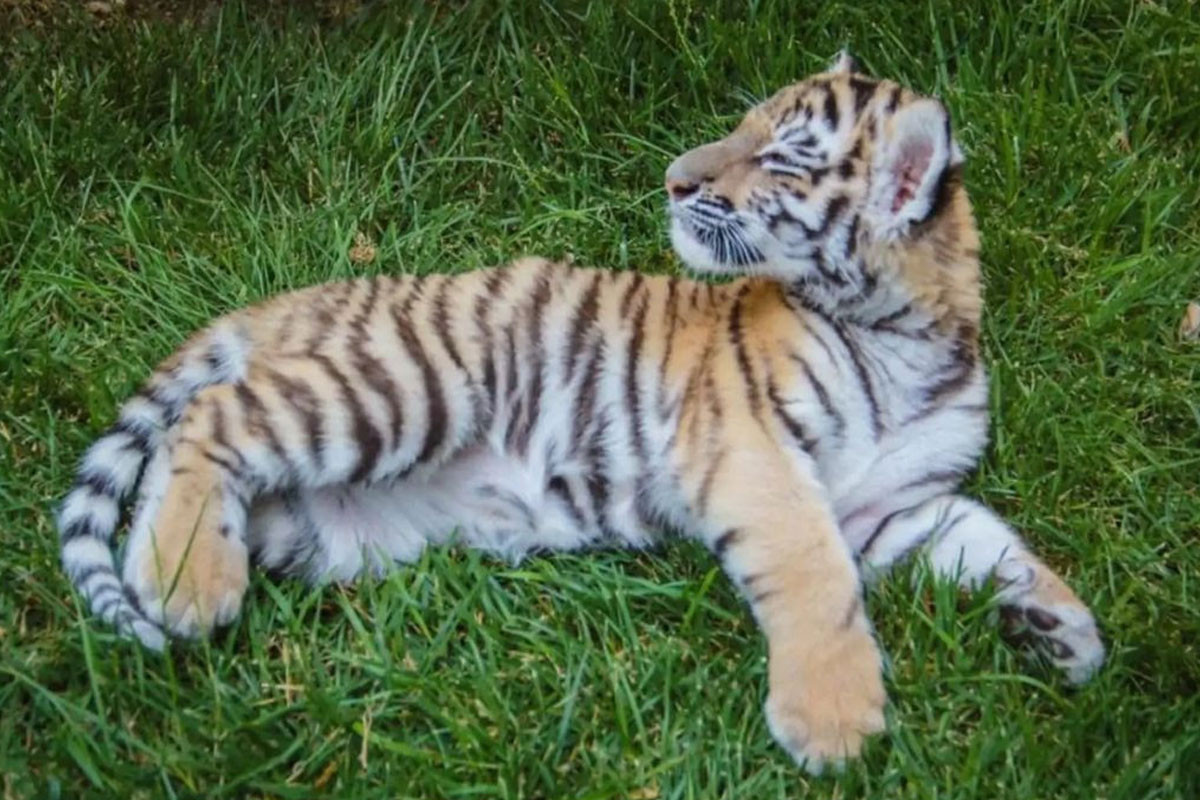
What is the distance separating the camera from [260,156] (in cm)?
407

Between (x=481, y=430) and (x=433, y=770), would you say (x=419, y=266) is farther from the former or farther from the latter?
(x=433, y=770)

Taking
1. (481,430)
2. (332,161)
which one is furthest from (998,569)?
(332,161)

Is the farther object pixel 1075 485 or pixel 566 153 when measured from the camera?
pixel 566 153

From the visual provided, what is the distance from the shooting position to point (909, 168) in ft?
10.2

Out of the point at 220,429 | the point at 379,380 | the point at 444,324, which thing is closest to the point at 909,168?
the point at 444,324

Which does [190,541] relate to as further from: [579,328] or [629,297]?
[629,297]

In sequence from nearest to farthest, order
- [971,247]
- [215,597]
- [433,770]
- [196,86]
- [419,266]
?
[433,770] → [215,597] → [971,247] → [419,266] → [196,86]

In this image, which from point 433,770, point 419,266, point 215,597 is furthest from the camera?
point 419,266

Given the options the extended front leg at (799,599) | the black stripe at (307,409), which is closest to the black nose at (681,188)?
the extended front leg at (799,599)

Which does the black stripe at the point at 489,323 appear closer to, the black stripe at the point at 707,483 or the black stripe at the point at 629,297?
the black stripe at the point at 629,297

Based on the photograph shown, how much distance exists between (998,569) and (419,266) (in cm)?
158

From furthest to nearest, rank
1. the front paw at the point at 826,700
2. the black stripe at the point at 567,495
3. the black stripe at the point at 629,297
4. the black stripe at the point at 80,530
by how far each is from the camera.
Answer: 1. the black stripe at the point at 629,297
2. the black stripe at the point at 567,495
3. the black stripe at the point at 80,530
4. the front paw at the point at 826,700

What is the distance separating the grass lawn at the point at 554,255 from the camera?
107 inches

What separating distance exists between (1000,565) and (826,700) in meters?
0.53
